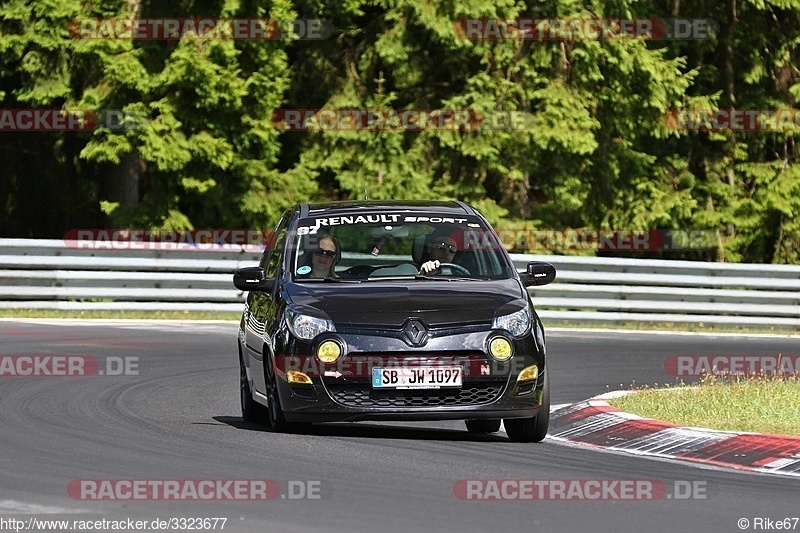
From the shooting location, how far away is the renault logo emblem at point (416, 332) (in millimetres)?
10906

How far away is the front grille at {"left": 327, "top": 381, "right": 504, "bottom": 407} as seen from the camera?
11.0 m

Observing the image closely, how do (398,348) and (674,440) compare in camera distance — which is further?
(674,440)

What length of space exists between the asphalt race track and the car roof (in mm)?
1575

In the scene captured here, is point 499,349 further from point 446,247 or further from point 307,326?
point 446,247

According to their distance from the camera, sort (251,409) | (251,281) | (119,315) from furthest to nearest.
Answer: (119,315) → (251,409) → (251,281)

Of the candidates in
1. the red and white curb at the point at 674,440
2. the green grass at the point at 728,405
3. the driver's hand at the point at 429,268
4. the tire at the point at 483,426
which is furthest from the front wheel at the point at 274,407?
the green grass at the point at 728,405

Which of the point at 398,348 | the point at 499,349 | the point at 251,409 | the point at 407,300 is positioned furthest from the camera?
the point at 251,409

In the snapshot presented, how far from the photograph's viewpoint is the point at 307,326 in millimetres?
11141

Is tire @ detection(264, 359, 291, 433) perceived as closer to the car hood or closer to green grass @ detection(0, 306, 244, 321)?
the car hood

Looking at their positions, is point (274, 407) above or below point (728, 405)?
above

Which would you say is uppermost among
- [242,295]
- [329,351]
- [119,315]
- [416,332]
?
[416,332]

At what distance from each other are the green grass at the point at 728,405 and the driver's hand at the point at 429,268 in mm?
1872

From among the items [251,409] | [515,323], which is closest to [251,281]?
[251,409]

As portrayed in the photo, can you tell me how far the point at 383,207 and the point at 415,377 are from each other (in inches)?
85.0
